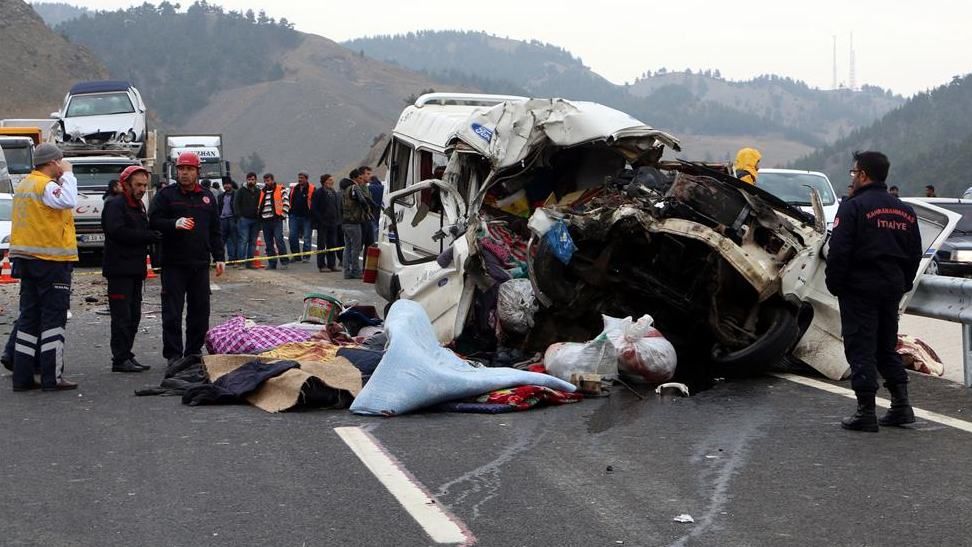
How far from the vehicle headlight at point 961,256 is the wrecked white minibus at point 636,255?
8.63 metres

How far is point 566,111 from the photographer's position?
11.0 metres

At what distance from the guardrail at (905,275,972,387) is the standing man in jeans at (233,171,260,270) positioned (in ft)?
52.9

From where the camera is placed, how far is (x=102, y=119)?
34281mm

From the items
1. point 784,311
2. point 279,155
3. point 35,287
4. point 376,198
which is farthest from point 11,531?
point 279,155

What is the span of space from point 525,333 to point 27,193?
3963 millimetres

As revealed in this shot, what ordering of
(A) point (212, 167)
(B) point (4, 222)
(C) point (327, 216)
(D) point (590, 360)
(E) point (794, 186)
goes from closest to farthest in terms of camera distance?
(D) point (590, 360) < (E) point (794, 186) < (B) point (4, 222) < (C) point (327, 216) < (A) point (212, 167)

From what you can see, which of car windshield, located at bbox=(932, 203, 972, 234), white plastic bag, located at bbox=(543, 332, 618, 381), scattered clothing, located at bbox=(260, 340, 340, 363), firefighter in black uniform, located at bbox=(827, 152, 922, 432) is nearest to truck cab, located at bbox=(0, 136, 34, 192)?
car windshield, located at bbox=(932, 203, 972, 234)

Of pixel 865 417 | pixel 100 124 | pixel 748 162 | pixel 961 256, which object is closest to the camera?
pixel 865 417

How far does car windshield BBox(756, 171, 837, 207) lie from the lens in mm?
20000

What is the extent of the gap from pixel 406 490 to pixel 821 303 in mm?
4548

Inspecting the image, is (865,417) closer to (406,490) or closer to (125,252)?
(406,490)

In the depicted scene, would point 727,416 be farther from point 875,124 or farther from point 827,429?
point 875,124

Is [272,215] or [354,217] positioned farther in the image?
[272,215]

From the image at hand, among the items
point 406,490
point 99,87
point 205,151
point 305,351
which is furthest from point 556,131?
point 205,151
